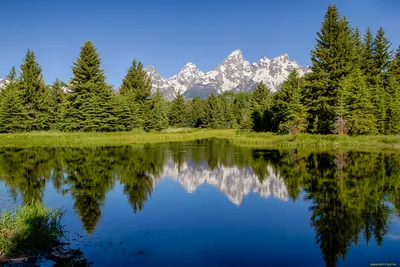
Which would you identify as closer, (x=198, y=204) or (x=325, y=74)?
(x=198, y=204)

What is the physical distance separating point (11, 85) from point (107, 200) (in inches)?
2264

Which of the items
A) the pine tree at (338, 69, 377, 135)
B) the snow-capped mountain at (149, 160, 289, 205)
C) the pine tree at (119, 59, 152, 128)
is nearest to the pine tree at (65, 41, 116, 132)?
the pine tree at (119, 59, 152, 128)

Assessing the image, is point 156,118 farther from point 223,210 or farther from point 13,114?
point 223,210

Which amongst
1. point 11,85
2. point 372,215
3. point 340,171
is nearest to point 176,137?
point 11,85

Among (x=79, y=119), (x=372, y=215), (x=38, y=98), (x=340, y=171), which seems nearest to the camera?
(x=372, y=215)

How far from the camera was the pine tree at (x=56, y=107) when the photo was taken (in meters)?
54.3

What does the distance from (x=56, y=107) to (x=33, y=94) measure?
434 centimetres

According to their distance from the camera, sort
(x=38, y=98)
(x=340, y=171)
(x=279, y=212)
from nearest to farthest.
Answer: (x=279, y=212) < (x=340, y=171) < (x=38, y=98)

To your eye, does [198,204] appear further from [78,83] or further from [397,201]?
[78,83]

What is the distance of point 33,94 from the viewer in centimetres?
5491

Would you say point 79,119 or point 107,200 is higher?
point 79,119

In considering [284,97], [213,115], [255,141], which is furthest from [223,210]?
[213,115]

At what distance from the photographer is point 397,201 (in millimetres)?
13016

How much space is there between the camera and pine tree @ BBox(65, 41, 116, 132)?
51.0 meters
